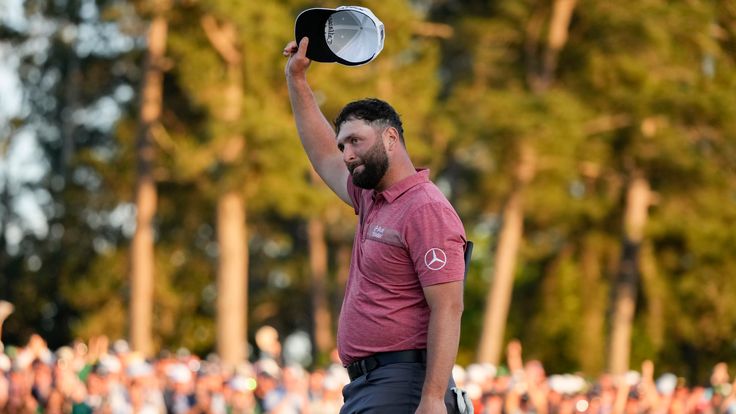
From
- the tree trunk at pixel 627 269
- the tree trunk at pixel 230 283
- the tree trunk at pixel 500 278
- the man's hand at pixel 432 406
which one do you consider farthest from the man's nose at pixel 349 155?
the tree trunk at pixel 627 269

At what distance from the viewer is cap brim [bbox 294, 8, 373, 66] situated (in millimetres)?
5777

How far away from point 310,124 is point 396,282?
107cm

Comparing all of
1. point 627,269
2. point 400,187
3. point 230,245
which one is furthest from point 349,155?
point 627,269

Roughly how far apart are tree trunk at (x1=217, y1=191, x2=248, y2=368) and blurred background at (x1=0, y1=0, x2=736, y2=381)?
47 millimetres

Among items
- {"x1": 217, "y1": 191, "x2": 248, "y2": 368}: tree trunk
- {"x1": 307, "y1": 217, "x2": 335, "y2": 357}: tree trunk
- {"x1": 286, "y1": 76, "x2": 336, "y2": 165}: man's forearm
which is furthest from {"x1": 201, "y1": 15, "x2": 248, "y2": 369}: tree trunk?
{"x1": 286, "y1": 76, "x2": 336, "y2": 165}: man's forearm

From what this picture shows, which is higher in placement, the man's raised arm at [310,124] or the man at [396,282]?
the man's raised arm at [310,124]

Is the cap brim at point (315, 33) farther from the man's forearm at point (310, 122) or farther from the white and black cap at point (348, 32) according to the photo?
the man's forearm at point (310, 122)

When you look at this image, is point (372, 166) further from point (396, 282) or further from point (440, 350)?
point (440, 350)

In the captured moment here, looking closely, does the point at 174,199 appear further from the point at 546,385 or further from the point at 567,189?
the point at 546,385

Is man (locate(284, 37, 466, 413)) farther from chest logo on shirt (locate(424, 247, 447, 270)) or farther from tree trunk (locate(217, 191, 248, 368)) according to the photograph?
tree trunk (locate(217, 191, 248, 368))

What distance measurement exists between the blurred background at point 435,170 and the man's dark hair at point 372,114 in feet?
74.6

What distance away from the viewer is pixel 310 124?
19.8ft

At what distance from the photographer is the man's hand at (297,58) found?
5.88 meters

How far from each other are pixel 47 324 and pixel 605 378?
22.7 m
